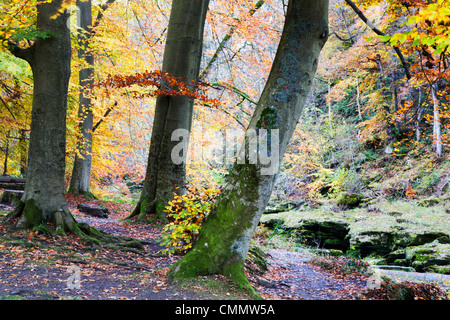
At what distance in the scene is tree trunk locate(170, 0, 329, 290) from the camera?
3721 millimetres

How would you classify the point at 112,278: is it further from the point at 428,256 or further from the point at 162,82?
the point at 428,256

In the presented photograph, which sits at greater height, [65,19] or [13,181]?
[65,19]

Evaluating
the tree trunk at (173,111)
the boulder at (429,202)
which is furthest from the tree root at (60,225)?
the boulder at (429,202)

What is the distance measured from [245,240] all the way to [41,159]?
4.05m

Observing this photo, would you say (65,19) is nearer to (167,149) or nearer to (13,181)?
(167,149)

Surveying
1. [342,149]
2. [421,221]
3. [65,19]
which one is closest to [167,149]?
[65,19]

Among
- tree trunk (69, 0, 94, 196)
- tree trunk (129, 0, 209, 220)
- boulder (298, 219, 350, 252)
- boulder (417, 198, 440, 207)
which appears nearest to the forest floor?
tree trunk (129, 0, 209, 220)

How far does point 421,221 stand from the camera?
396 inches

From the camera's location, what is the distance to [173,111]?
318 inches

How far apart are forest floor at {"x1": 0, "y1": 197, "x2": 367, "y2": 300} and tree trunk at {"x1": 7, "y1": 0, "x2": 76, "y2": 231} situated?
1.36 feet

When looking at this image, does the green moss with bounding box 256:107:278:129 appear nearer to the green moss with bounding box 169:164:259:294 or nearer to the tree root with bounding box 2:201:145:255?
the green moss with bounding box 169:164:259:294

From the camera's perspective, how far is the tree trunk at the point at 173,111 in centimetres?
788

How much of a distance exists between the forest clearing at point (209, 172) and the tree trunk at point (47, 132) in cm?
2

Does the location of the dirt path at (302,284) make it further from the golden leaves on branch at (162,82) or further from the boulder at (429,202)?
the boulder at (429,202)
